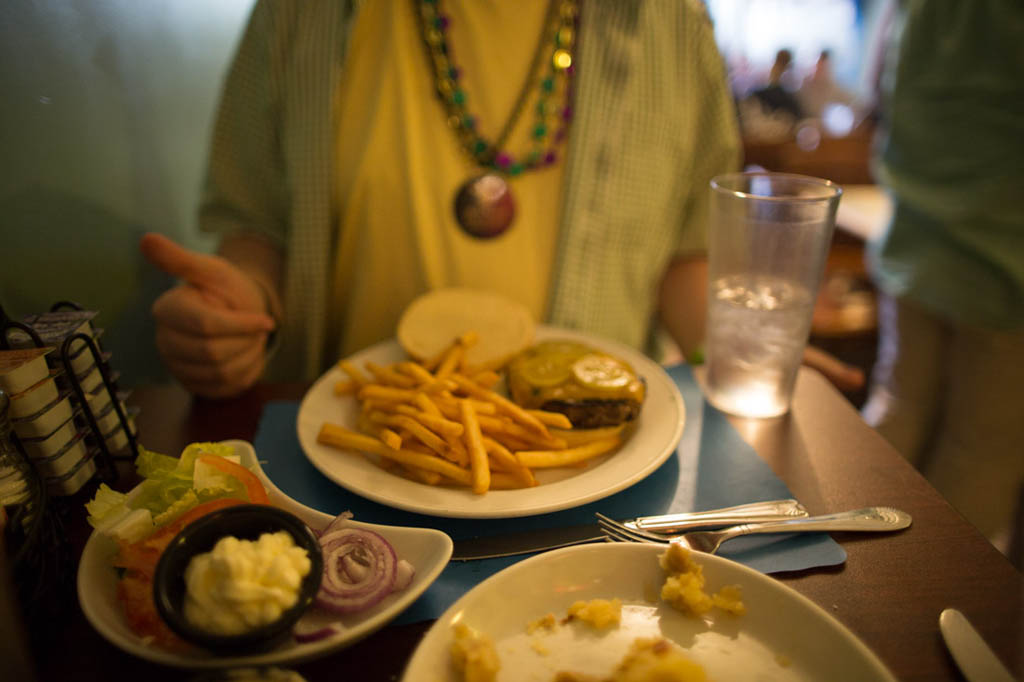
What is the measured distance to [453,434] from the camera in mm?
1028

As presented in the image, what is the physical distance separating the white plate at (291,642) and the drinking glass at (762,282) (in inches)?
31.7

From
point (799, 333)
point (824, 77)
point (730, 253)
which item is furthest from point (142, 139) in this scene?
point (824, 77)

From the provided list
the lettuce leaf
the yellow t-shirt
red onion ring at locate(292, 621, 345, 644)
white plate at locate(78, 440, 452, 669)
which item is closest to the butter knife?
white plate at locate(78, 440, 452, 669)

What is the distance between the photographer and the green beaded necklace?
1606mm

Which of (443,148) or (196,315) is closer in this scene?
(196,315)

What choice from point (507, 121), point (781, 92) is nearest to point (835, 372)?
point (507, 121)

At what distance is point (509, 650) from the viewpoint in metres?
0.71

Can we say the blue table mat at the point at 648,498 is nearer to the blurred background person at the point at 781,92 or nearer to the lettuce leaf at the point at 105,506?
the lettuce leaf at the point at 105,506

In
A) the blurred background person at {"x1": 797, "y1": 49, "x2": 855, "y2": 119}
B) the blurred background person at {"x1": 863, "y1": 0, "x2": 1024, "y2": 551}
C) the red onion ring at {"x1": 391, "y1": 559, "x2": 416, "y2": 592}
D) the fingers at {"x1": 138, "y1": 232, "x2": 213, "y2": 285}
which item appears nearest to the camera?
the red onion ring at {"x1": 391, "y1": 559, "x2": 416, "y2": 592}

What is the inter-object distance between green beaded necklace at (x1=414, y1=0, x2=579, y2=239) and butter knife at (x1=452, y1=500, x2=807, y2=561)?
3.01 ft

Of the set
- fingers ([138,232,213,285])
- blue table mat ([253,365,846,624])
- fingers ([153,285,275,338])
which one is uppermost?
fingers ([138,232,213,285])

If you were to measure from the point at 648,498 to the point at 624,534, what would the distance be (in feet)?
0.48

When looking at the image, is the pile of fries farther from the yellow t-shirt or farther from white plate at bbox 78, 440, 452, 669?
the yellow t-shirt

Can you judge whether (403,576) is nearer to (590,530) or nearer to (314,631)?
(314,631)
